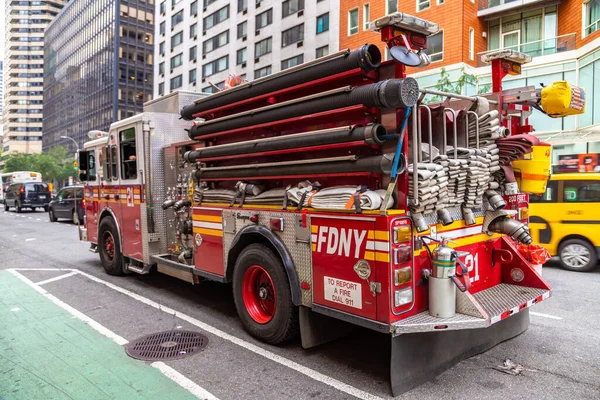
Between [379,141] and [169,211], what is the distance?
14.7 ft

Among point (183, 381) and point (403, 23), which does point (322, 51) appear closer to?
point (403, 23)

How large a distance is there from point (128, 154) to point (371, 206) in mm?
5221

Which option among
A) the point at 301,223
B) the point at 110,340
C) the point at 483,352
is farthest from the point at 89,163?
the point at 483,352

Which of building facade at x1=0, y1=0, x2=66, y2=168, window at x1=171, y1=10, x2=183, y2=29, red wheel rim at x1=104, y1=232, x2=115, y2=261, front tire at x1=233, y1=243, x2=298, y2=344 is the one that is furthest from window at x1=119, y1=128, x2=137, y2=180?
building facade at x1=0, y1=0, x2=66, y2=168

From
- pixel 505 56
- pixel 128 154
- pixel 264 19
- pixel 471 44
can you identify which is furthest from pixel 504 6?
pixel 128 154

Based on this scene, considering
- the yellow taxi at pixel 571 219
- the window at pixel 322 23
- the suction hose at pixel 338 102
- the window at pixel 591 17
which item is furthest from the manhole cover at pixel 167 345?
the window at pixel 322 23

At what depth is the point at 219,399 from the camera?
362 centimetres

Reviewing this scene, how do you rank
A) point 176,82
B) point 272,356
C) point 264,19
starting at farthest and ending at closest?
point 176,82, point 264,19, point 272,356

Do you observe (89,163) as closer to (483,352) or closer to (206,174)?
(206,174)

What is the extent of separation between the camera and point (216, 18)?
43156mm

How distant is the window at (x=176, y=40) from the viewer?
49000 millimetres

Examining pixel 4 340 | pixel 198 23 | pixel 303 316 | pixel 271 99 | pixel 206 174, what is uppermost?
pixel 198 23

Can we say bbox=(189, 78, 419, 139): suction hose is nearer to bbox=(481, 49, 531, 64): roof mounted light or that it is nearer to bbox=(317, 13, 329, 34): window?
bbox=(481, 49, 531, 64): roof mounted light

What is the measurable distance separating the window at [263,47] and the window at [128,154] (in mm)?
31085
